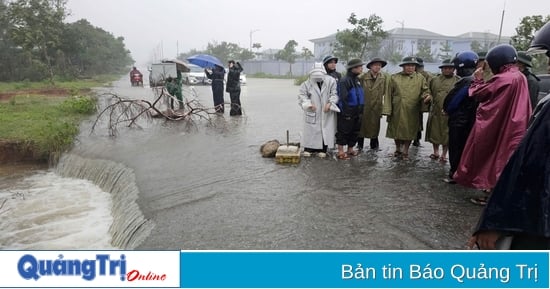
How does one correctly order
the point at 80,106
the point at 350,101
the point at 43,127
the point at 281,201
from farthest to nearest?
1. the point at 80,106
2. the point at 43,127
3. the point at 350,101
4. the point at 281,201

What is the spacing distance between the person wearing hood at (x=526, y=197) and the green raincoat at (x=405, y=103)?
13.2 feet

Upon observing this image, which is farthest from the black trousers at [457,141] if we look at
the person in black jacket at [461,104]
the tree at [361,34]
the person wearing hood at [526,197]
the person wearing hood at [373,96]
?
the tree at [361,34]

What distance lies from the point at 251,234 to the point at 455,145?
2.87m

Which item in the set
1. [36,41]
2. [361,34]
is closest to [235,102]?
[361,34]

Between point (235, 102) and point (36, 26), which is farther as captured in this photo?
Answer: point (36, 26)

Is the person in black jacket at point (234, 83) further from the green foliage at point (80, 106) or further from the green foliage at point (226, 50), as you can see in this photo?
the green foliage at point (226, 50)

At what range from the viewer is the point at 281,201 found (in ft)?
14.6

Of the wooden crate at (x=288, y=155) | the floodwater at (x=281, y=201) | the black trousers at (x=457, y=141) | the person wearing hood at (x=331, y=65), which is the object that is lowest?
the floodwater at (x=281, y=201)

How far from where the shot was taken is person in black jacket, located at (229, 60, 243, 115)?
34.5 feet

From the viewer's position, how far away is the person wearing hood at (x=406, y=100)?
5723 millimetres

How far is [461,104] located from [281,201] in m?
2.44

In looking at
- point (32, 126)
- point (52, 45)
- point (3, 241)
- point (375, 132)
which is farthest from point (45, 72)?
point (375, 132)

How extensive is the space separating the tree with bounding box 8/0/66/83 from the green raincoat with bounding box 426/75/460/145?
25213 millimetres

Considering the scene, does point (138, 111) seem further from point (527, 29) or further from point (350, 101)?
point (527, 29)
